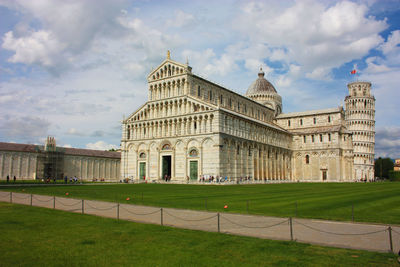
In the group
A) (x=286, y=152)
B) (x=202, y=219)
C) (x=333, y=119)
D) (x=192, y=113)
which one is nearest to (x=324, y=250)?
(x=202, y=219)

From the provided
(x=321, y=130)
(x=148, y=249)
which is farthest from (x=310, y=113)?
(x=148, y=249)

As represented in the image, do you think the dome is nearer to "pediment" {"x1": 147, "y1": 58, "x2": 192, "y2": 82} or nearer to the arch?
"pediment" {"x1": 147, "y1": 58, "x2": 192, "y2": 82}

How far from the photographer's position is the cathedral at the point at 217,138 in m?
58.6

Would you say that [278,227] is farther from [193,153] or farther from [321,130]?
[321,130]

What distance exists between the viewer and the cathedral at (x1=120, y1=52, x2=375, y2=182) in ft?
192

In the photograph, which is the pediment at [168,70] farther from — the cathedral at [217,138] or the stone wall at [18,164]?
the stone wall at [18,164]

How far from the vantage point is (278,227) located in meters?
14.6

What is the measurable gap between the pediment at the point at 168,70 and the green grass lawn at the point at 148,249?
5081 centimetres

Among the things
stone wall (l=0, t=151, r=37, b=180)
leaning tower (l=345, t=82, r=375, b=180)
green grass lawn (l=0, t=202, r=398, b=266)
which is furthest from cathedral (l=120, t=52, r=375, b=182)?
green grass lawn (l=0, t=202, r=398, b=266)

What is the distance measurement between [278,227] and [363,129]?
378 ft

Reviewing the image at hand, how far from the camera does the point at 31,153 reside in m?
68.1

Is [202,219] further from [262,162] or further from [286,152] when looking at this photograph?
[286,152]

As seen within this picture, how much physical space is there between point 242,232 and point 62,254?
7121 mm

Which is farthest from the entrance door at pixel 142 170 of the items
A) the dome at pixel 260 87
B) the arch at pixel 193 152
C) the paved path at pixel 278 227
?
the dome at pixel 260 87
